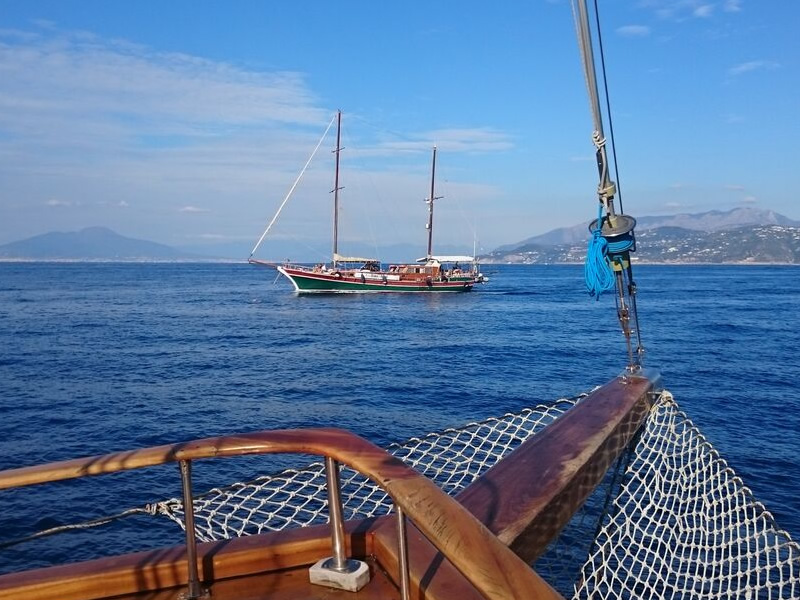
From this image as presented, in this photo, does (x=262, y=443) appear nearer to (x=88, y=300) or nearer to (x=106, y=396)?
(x=106, y=396)

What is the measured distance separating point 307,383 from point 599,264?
739 inches

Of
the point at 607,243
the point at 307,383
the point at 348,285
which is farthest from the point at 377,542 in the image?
the point at 348,285

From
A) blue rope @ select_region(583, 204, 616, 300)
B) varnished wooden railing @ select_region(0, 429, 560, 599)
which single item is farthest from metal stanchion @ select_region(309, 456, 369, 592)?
blue rope @ select_region(583, 204, 616, 300)

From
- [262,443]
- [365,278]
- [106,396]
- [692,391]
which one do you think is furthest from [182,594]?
[365,278]

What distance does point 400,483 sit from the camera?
1511 mm

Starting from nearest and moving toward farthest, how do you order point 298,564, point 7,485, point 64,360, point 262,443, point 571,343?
point 7,485 < point 262,443 < point 298,564 < point 64,360 < point 571,343

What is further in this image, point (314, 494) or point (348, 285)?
point (348, 285)

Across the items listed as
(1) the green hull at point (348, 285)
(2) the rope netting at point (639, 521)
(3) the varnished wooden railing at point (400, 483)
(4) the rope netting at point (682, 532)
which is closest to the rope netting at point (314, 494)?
(2) the rope netting at point (639, 521)

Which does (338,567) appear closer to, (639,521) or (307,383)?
(639,521)

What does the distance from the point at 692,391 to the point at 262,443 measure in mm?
21093

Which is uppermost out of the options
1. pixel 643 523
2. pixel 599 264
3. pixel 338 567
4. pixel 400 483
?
pixel 599 264

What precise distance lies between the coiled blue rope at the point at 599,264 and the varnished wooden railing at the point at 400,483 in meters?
3.24

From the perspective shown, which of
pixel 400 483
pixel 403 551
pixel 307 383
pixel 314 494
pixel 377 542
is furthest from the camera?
pixel 307 383

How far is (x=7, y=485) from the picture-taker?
1764mm
